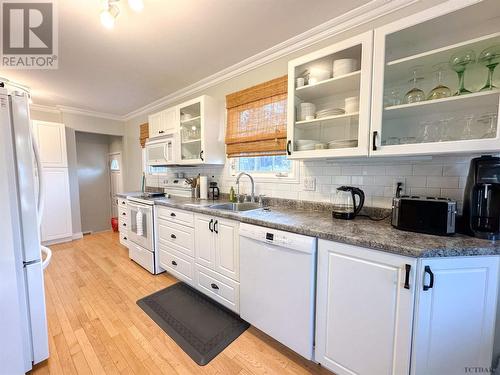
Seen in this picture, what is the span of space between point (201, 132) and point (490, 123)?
249cm

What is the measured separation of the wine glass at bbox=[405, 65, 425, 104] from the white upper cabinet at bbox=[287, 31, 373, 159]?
28 centimetres

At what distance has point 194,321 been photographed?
5.97 ft

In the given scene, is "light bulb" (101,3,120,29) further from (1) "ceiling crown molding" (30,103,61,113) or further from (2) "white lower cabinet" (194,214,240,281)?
(1) "ceiling crown molding" (30,103,61,113)

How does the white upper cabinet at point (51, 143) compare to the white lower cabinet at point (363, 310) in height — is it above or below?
above

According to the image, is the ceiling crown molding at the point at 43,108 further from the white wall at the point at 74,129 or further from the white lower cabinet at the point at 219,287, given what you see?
the white lower cabinet at the point at 219,287

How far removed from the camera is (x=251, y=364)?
1.43 m

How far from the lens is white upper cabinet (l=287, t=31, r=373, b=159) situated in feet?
4.69

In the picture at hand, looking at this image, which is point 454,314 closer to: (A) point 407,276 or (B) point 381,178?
(A) point 407,276

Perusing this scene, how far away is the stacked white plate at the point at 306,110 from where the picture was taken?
1.81m

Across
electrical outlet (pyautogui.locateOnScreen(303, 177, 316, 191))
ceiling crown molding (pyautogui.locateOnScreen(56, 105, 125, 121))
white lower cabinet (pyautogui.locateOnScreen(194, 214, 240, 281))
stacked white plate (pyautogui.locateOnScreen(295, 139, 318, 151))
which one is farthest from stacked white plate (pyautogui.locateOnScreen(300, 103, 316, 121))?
ceiling crown molding (pyautogui.locateOnScreen(56, 105, 125, 121))

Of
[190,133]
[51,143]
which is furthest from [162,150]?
[51,143]

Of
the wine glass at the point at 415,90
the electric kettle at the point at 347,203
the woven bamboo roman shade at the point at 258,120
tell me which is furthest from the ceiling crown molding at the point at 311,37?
the electric kettle at the point at 347,203

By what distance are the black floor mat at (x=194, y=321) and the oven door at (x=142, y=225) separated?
72 centimetres

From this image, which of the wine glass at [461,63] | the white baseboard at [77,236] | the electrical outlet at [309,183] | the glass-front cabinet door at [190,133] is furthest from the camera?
the white baseboard at [77,236]
